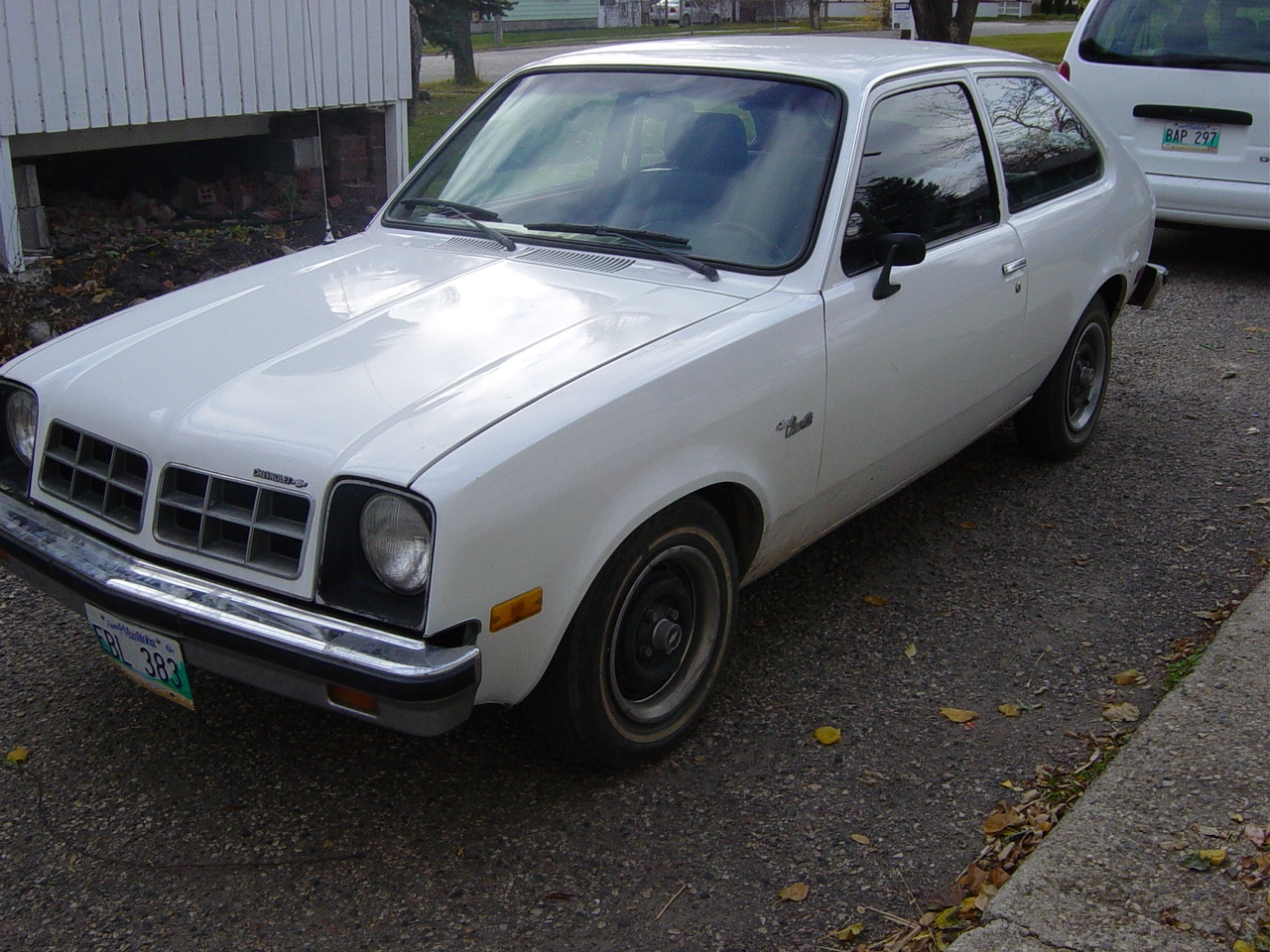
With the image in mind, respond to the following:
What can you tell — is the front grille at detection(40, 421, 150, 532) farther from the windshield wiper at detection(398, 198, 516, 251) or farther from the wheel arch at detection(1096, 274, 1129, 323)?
the wheel arch at detection(1096, 274, 1129, 323)

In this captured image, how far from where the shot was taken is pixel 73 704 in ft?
11.9

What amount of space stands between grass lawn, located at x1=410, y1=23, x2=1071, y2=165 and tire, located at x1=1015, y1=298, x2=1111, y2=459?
637 cm

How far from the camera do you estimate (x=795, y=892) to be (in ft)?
9.51

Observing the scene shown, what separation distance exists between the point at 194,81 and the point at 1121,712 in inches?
274

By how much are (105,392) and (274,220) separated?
618 centimetres

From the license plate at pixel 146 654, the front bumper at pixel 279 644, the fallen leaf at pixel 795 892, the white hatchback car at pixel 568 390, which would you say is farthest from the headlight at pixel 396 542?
the fallen leaf at pixel 795 892

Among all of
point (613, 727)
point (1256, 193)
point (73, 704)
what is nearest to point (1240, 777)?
point (613, 727)

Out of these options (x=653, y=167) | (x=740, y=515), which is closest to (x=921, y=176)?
(x=653, y=167)

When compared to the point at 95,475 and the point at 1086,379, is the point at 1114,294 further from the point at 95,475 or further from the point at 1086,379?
the point at 95,475

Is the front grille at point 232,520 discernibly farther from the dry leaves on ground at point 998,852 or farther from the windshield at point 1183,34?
the windshield at point 1183,34

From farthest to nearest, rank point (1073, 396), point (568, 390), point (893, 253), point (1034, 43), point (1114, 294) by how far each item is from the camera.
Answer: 1. point (1034, 43)
2. point (1114, 294)
3. point (1073, 396)
4. point (893, 253)
5. point (568, 390)

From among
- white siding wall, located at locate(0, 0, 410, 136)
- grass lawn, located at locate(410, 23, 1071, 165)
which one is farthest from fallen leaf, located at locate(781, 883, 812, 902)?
grass lawn, located at locate(410, 23, 1071, 165)

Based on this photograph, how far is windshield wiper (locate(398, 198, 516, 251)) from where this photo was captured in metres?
4.00

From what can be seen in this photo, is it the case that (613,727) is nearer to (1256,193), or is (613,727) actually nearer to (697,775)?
(697,775)
